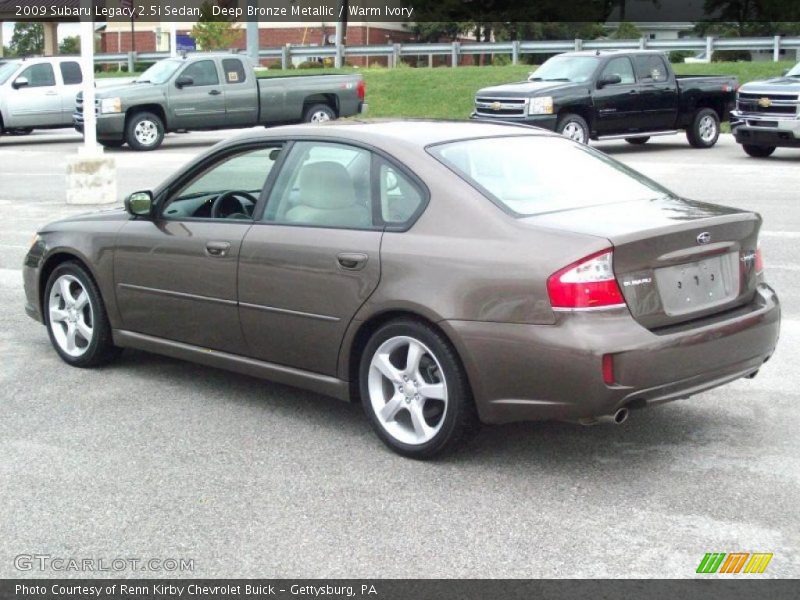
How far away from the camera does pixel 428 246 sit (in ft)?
17.6

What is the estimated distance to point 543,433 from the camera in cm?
591

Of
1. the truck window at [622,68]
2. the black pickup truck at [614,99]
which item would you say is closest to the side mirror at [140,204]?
the black pickup truck at [614,99]

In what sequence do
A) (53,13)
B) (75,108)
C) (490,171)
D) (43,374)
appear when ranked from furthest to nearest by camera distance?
(53,13) < (75,108) < (43,374) < (490,171)

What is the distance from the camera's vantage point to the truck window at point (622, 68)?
2238 centimetres

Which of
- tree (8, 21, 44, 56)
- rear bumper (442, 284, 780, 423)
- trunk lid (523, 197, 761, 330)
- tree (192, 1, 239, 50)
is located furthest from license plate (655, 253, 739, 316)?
tree (8, 21, 44, 56)

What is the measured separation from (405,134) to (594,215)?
1.11 meters

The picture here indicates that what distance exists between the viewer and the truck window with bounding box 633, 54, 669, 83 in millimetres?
22641

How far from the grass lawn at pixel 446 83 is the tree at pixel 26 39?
73.9 meters

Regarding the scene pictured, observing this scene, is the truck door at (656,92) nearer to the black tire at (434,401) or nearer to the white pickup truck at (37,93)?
the white pickup truck at (37,93)

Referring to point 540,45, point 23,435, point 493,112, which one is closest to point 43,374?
point 23,435

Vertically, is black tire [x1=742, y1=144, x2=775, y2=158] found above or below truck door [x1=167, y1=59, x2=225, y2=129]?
below

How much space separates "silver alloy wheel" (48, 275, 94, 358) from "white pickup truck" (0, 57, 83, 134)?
71.7ft

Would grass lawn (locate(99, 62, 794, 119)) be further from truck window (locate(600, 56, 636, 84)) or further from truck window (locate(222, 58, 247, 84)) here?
truck window (locate(600, 56, 636, 84))

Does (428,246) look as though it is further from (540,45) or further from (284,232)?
(540,45)
